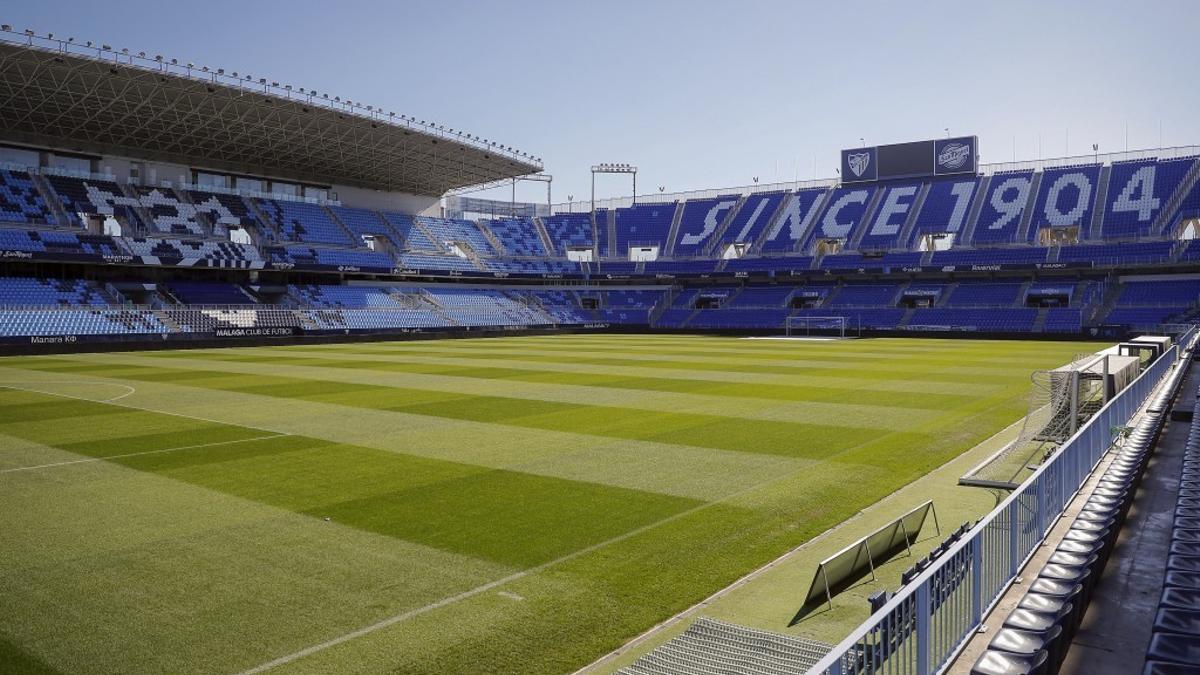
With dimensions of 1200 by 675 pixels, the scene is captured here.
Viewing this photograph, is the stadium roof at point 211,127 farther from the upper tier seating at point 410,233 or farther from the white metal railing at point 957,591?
the white metal railing at point 957,591

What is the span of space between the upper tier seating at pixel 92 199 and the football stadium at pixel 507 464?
0.60 ft

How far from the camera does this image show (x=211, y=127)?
51750 millimetres

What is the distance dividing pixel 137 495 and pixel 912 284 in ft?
209

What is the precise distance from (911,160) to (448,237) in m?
42.6

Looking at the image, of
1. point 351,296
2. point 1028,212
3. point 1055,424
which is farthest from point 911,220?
point 1055,424

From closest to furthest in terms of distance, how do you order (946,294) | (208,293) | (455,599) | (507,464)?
1. (455,599)
2. (507,464)
3. (208,293)
4. (946,294)

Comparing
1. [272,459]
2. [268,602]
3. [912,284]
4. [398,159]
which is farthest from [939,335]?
[268,602]

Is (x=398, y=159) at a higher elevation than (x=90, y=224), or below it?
higher

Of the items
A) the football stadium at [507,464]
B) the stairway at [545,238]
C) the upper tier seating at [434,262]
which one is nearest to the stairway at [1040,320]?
the football stadium at [507,464]

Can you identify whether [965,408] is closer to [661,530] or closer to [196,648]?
[661,530]

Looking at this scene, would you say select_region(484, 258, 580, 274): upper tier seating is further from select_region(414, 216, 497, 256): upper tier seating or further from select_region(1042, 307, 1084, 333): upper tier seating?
select_region(1042, 307, 1084, 333): upper tier seating

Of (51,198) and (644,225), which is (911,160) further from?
(51,198)

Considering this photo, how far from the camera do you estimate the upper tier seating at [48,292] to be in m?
45.3

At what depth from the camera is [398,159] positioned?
206ft
